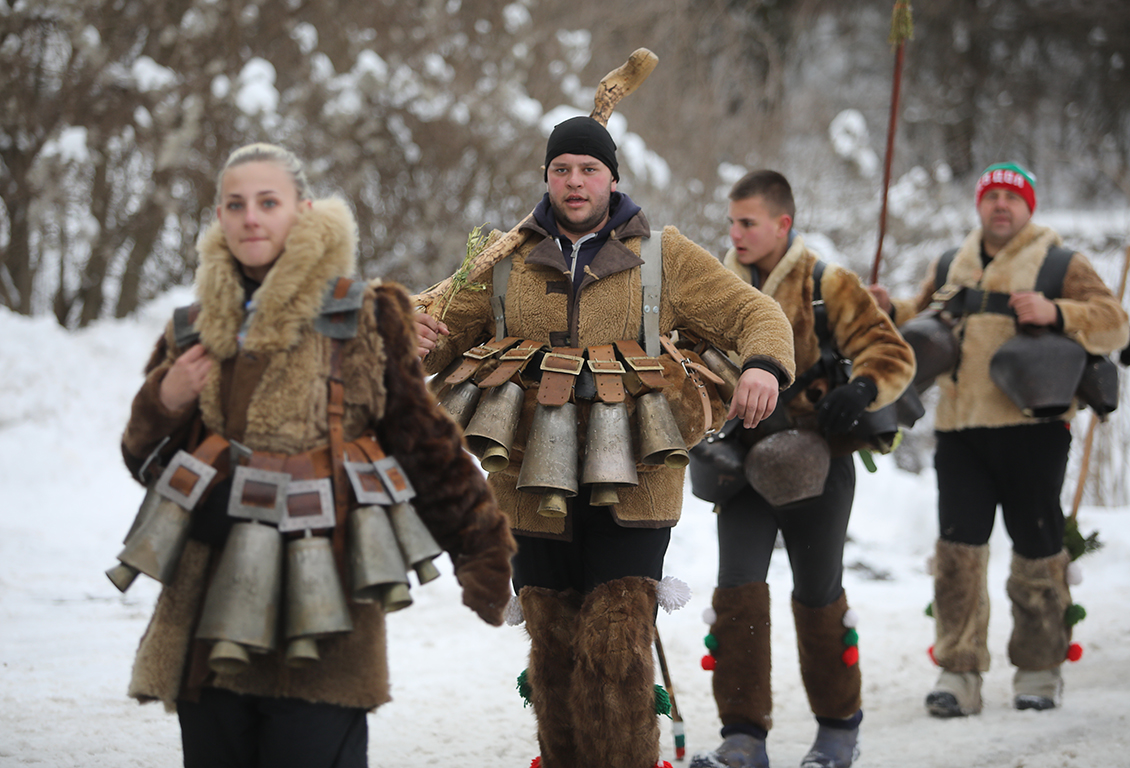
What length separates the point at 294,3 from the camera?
368 inches

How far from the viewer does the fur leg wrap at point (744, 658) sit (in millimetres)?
3551

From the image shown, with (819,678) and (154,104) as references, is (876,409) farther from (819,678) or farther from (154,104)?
(154,104)

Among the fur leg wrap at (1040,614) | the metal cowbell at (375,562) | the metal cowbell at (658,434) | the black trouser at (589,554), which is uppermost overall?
the metal cowbell at (658,434)

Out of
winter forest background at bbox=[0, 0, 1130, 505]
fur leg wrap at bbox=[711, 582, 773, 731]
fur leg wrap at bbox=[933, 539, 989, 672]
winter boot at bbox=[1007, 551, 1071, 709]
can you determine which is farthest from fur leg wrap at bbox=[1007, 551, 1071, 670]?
winter forest background at bbox=[0, 0, 1130, 505]

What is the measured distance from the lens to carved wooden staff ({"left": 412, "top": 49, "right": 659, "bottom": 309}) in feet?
10.1

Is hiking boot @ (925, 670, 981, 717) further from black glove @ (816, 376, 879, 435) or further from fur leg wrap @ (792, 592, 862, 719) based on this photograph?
black glove @ (816, 376, 879, 435)

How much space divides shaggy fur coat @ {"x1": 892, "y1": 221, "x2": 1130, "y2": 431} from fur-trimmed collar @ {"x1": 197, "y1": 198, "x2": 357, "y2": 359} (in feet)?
10.2

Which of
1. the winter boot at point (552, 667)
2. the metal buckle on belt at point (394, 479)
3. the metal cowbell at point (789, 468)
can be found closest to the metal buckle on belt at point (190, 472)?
the metal buckle on belt at point (394, 479)

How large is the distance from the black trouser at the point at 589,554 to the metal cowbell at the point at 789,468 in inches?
23.6

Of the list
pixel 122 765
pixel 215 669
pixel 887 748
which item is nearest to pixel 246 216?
Result: pixel 215 669

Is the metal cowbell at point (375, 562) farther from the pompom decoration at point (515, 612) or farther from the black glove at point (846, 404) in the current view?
the black glove at point (846, 404)

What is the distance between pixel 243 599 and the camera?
77.4 inches

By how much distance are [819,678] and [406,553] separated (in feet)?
6.91

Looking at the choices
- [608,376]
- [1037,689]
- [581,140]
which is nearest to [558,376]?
[608,376]
